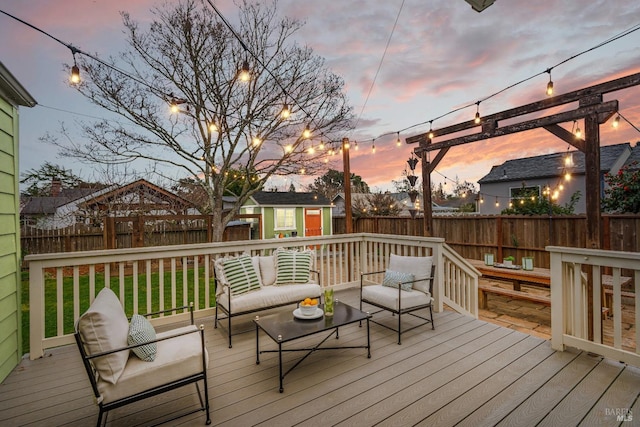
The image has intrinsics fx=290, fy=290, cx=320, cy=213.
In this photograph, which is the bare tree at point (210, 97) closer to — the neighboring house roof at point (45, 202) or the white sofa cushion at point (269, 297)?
the white sofa cushion at point (269, 297)

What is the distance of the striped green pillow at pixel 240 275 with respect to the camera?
338cm

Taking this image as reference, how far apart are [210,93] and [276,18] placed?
2455 millimetres

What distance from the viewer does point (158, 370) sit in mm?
1875

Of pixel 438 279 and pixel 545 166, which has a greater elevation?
pixel 545 166

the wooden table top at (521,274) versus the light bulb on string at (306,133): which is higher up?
the light bulb on string at (306,133)

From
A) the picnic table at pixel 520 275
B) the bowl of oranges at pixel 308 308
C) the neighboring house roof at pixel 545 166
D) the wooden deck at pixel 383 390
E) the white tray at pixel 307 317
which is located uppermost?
the neighboring house roof at pixel 545 166

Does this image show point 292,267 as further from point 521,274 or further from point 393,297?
point 521,274

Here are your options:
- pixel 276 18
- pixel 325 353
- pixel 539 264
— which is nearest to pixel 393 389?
pixel 325 353

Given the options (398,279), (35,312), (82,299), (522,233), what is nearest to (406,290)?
(398,279)

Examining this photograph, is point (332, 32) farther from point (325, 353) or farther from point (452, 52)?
point (325, 353)

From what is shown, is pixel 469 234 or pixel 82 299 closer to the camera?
pixel 82 299

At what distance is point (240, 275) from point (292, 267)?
2.29 ft

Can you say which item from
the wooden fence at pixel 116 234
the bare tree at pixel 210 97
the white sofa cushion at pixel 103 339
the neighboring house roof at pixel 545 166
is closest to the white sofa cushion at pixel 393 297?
the white sofa cushion at pixel 103 339

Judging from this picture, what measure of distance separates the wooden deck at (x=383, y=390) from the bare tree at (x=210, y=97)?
507cm
